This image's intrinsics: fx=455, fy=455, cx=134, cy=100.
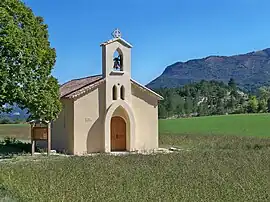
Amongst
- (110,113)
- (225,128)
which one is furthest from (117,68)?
(225,128)

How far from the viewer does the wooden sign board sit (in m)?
24.4

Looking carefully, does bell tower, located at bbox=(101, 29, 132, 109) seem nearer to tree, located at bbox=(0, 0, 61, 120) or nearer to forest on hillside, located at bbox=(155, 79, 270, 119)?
tree, located at bbox=(0, 0, 61, 120)

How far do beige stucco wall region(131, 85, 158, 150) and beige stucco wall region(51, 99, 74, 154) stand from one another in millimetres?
3882

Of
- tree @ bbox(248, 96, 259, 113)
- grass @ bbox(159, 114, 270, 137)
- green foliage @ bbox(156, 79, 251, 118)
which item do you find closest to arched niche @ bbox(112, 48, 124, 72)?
grass @ bbox(159, 114, 270, 137)

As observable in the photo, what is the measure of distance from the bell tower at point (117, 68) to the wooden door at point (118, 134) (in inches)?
69.4

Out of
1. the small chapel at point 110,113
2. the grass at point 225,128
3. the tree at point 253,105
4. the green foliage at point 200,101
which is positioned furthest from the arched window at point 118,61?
the tree at point 253,105

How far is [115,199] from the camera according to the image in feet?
31.7

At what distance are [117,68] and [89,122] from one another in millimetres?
3568

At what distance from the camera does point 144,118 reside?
1070 inches

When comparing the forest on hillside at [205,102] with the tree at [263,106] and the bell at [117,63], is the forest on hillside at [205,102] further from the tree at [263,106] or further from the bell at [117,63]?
the bell at [117,63]

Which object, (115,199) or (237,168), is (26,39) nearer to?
(237,168)

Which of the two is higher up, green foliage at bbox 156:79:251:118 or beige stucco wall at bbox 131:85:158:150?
green foliage at bbox 156:79:251:118

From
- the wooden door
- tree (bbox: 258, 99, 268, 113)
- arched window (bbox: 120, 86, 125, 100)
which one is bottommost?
the wooden door

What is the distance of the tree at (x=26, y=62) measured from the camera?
749 inches
